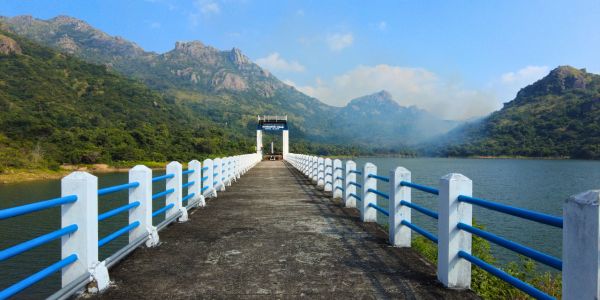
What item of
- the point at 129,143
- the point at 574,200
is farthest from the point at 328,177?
the point at 129,143

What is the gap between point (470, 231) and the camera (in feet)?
13.8

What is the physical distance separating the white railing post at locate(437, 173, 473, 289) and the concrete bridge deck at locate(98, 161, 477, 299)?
0.57 ft

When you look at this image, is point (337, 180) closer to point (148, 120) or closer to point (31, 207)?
point (31, 207)

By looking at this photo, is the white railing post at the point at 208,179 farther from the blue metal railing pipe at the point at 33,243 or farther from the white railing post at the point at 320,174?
the blue metal railing pipe at the point at 33,243

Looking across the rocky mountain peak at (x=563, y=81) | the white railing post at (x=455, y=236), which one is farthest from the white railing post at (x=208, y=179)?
the rocky mountain peak at (x=563, y=81)

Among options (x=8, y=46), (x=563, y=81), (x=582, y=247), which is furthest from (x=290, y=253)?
(x=563, y=81)

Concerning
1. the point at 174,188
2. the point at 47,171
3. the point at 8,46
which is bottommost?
the point at 47,171

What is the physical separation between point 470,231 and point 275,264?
7.99 feet

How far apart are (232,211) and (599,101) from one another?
569 feet

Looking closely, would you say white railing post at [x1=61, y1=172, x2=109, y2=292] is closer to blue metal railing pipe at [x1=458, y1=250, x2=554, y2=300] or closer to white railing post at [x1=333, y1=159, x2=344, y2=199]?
blue metal railing pipe at [x1=458, y1=250, x2=554, y2=300]

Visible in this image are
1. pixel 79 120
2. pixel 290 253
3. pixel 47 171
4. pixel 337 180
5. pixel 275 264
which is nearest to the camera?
pixel 275 264

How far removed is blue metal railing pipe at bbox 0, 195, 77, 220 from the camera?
308cm

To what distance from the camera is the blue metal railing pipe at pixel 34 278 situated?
2920mm

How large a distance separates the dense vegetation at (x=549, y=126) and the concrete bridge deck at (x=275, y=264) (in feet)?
438
